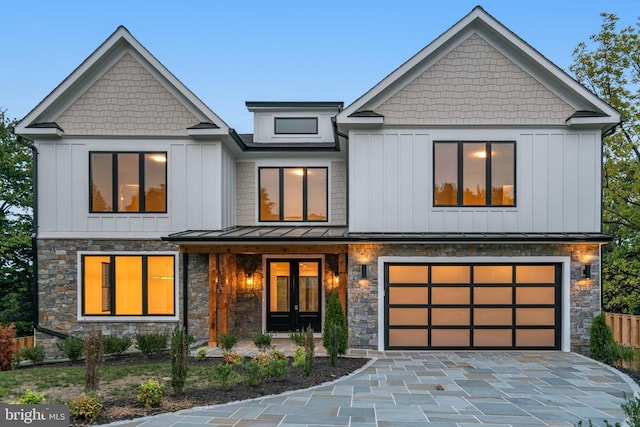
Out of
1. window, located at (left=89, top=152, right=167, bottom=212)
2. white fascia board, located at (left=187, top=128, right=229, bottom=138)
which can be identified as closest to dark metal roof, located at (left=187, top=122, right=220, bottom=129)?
white fascia board, located at (left=187, top=128, right=229, bottom=138)

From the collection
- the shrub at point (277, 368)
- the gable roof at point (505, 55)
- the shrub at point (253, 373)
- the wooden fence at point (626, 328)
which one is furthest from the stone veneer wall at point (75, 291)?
the wooden fence at point (626, 328)

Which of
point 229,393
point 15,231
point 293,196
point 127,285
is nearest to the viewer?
point 229,393

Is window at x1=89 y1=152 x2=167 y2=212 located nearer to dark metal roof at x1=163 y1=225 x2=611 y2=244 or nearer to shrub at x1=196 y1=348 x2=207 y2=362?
dark metal roof at x1=163 y1=225 x2=611 y2=244

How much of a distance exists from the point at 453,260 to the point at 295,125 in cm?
728

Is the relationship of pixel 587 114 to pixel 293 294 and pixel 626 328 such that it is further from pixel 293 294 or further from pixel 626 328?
pixel 293 294

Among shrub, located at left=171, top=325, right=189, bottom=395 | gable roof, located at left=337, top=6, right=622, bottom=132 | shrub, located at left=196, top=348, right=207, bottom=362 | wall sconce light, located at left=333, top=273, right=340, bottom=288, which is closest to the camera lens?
shrub, located at left=171, top=325, right=189, bottom=395

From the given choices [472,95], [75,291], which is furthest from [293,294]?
[472,95]

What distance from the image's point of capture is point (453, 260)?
36.9 feet

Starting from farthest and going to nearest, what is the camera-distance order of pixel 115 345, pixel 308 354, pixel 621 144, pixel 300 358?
1. pixel 621 144
2. pixel 115 345
3. pixel 300 358
4. pixel 308 354

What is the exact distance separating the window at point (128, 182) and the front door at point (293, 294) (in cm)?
401

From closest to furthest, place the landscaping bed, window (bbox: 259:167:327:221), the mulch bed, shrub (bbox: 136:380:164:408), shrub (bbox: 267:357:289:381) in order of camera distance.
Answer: the mulch bed < shrub (bbox: 136:380:164:408) < the landscaping bed < shrub (bbox: 267:357:289:381) < window (bbox: 259:167:327:221)

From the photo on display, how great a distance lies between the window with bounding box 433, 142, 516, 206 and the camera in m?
11.4

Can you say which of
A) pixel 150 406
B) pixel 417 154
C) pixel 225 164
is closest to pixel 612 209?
pixel 417 154

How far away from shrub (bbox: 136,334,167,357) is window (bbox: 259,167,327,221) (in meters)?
4.77
